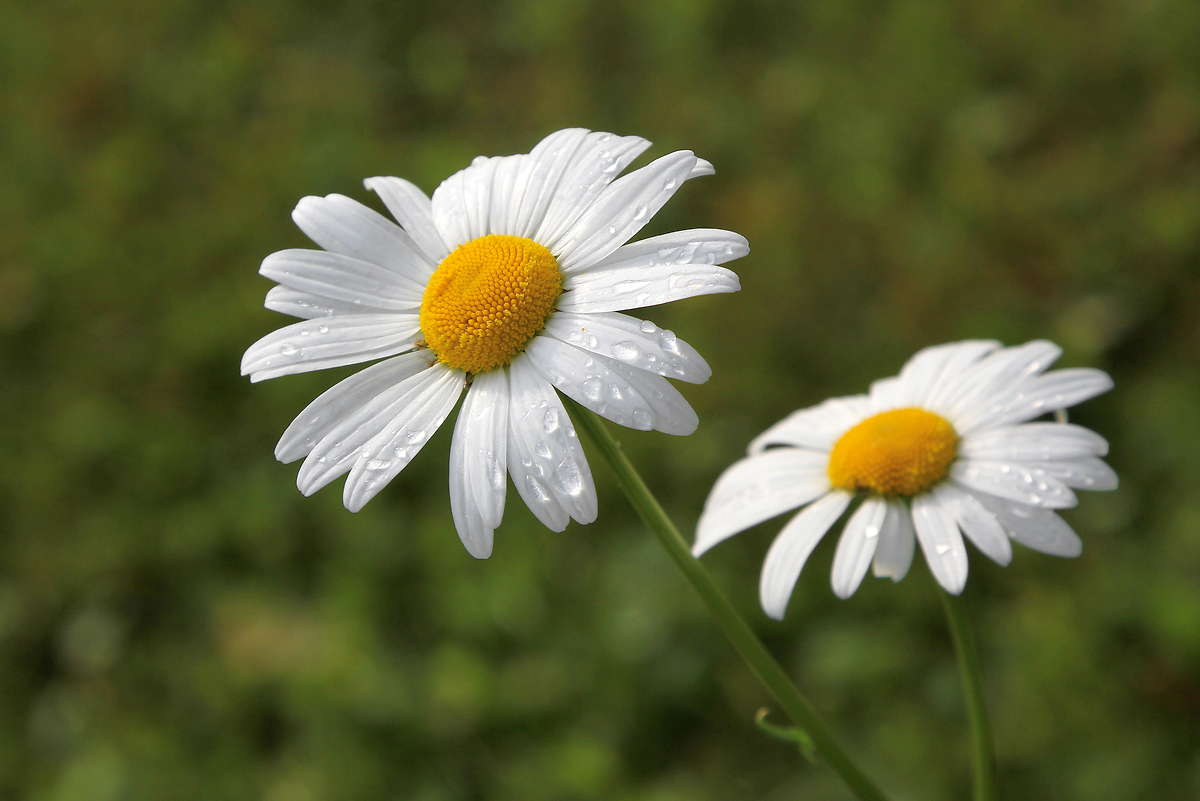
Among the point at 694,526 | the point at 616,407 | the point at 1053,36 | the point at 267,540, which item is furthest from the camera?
the point at 1053,36

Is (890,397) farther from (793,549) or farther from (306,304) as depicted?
(306,304)

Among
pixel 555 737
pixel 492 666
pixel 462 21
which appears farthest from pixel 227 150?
pixel 555 737

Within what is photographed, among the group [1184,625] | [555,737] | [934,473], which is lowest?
[1184,625]

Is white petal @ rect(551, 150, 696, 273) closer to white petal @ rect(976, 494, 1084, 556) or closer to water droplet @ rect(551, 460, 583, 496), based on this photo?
water droplet @ rect(551, 460, 583, 496)

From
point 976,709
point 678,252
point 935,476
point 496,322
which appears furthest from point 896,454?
point 496,322

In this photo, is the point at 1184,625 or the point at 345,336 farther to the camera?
the point at 1184,625

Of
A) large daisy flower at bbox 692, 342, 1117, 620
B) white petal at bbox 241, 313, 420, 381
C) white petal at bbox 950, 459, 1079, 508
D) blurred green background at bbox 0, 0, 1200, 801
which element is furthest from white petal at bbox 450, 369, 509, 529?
blurred green background at bbox 0, 0, 1200, 801

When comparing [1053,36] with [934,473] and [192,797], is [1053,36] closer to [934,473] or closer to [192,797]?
[934,473]

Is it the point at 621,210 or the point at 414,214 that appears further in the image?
the point at 414,214
